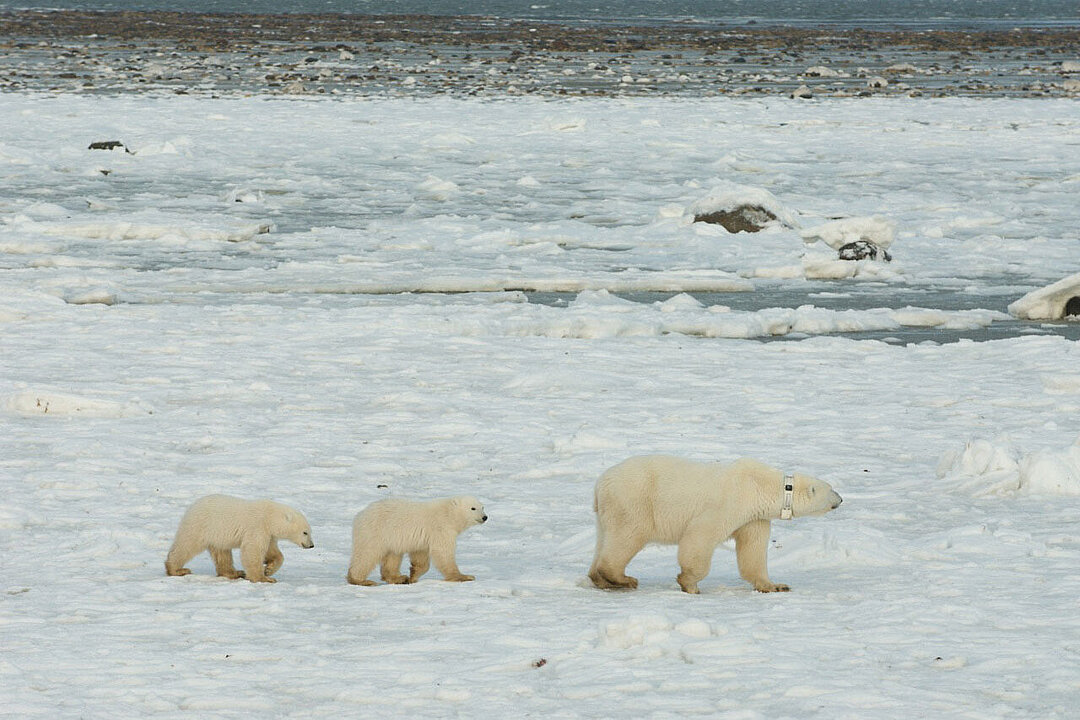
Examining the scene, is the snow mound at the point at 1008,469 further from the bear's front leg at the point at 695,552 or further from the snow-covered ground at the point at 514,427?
the bear's front leg at the point at 695,552

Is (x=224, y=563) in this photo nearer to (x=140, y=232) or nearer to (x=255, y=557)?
(x=255, y=557)

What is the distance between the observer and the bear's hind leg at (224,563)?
5.84 metres

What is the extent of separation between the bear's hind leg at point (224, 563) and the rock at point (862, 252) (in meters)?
9.62

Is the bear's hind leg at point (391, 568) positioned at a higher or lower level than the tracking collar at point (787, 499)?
lower

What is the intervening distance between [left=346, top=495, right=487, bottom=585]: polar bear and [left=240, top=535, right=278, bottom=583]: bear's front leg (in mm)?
343

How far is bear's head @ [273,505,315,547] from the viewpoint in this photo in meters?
5.78

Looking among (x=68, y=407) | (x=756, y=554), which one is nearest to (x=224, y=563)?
(x=756, y=554)

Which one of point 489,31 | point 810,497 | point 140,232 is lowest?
point 140,232

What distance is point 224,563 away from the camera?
587 cm

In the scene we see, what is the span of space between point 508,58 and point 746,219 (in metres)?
30.2

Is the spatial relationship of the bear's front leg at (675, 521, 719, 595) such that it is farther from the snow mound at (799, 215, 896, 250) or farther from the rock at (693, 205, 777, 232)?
the rock at (693, 205, 777, 232)

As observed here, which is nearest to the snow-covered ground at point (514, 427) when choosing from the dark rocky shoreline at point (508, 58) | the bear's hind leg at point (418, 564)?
the bear's hind leg at point (418, 564)

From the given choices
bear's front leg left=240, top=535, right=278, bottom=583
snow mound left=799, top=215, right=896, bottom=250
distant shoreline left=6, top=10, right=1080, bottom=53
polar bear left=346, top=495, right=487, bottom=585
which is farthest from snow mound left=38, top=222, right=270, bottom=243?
distant shoreline left=6, top=10, right=1080, bottom=53

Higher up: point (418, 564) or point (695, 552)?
point (695, 552)
